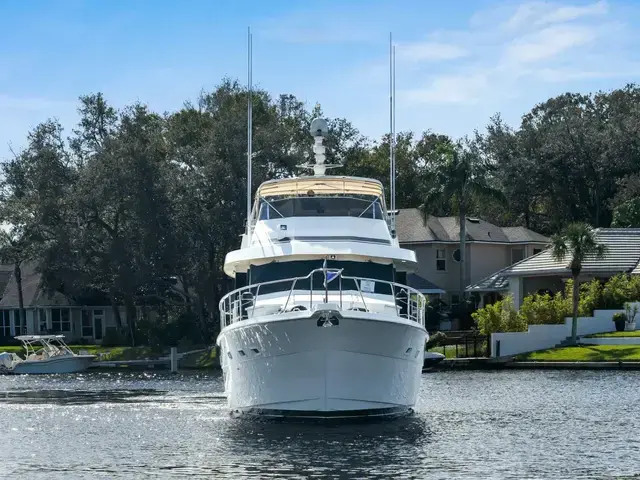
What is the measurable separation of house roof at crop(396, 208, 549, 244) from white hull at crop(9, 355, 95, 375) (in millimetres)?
23135

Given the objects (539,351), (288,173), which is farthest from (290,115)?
(539,351)

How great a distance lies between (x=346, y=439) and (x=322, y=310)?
2916mm

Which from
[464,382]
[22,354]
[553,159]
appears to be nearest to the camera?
[464,382]

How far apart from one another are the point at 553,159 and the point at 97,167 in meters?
32.2

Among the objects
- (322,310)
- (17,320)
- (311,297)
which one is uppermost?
(311,297)

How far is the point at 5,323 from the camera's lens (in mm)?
93375

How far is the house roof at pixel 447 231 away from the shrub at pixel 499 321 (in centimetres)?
1886

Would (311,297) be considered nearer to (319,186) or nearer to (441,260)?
(319,186)

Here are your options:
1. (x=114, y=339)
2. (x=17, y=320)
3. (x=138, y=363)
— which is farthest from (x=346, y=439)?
(x=17, y=320)

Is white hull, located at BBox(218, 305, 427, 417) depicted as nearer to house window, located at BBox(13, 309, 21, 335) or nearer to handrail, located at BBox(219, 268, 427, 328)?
handrail, located at BBox(219, 268, 427, 328)

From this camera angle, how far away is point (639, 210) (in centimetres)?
7738

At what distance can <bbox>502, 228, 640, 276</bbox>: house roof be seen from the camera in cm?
6606

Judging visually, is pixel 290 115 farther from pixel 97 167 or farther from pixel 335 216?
pixel 335 216

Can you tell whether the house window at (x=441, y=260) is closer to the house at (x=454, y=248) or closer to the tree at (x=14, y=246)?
the house at (x=454, y=248)
